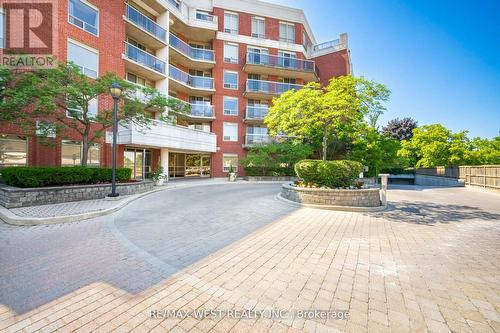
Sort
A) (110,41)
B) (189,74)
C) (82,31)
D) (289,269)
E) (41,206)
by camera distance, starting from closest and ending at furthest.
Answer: (289,269) < (41,206) < (82,31) < (110,41) < (189,74)

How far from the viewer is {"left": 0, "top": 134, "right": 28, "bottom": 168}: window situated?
1224 centimetres

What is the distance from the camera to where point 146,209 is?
8258 millimetres

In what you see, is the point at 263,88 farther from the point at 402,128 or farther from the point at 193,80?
the point at 402,128

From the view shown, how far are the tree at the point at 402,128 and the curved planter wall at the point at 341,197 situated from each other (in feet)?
128

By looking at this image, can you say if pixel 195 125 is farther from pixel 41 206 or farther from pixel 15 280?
pixel 15 280

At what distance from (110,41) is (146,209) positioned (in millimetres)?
15599

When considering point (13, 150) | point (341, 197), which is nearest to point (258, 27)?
point (341, 197)

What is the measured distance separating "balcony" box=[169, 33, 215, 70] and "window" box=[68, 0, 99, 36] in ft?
21.4

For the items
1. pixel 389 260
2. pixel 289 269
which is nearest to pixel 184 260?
pixel 289 269

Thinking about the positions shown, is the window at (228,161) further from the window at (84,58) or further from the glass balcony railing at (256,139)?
the window at (84,58)

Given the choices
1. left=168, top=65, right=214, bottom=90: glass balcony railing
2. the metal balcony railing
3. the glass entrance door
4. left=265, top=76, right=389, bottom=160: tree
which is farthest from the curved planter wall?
the metal balcony railing

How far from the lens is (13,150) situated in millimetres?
12578

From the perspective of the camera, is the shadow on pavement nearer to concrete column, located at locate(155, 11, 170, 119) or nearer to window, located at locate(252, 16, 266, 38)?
concrete column, located at locate(155, 11, 170, 119)

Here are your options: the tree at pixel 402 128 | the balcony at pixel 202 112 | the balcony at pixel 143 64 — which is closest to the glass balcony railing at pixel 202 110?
the balcony at pixel 202 112
